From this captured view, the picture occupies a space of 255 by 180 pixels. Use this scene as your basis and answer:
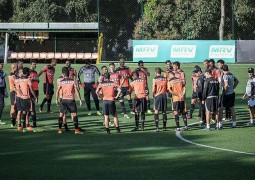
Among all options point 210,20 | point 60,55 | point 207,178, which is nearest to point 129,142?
point 207,178

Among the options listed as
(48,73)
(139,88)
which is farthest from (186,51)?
(139,88)

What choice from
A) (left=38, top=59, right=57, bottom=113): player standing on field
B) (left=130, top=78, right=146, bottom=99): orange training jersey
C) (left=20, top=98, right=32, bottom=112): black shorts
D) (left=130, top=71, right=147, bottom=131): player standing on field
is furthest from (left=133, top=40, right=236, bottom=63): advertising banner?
(left=20, top=98, right=32, bottom=112): black shorts

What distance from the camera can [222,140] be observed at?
21672 millimetres

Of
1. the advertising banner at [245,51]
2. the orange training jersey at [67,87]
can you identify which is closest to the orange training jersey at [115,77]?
the orange training jersey at [67,87]

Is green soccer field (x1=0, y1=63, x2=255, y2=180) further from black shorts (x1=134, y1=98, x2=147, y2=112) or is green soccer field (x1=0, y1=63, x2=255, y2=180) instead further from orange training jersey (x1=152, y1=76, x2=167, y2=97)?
orange training jersey (x1=152, y1=76, x2=167, y2=97)

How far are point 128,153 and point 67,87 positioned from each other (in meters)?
4.71

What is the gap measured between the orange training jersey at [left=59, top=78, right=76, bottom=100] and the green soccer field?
3.98 feet

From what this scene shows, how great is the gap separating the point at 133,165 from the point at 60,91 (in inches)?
262

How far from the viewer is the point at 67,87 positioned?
23141 millimetres

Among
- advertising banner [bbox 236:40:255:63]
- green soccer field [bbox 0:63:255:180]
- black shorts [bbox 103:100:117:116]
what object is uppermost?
advertising banner [bbox 236:40:255:63]

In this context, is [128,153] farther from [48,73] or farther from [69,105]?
[48,73]

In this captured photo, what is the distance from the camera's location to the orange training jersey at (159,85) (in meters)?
23.9

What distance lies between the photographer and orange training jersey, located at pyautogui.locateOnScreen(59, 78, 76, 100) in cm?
2312

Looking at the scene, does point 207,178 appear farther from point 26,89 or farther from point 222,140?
point 26,89
